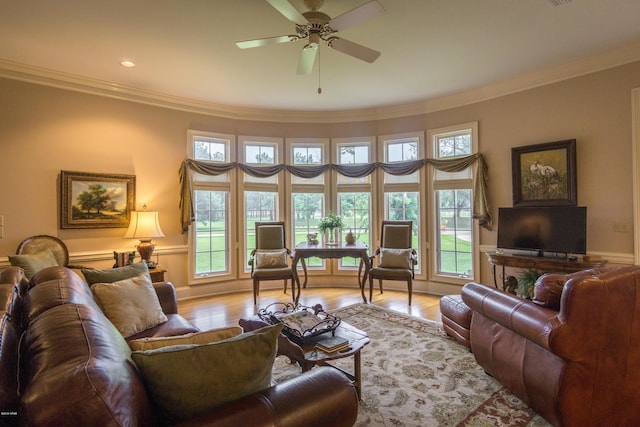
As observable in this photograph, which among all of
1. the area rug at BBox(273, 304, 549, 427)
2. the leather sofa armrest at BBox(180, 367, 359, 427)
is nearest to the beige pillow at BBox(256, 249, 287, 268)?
the area rug at BBox(273, 304, 549, 427)

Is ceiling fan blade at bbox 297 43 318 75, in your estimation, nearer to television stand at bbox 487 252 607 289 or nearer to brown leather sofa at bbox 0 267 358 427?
brown leather sofa at bbox 0 267 358 427

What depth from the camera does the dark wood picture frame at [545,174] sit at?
3959 millimetres

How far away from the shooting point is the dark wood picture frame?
3959 mm

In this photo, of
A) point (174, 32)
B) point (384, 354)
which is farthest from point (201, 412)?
point (174, 32)

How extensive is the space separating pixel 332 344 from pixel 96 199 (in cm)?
383

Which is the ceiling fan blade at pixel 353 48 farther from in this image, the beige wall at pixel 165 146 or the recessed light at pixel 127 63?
the beige wall at pixel 165 146

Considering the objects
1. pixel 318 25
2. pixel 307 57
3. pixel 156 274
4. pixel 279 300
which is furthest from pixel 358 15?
pixel 279 300

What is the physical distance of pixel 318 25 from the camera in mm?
2666

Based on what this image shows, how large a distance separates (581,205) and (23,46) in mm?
6372

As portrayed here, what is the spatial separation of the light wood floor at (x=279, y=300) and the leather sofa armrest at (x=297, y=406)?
291 centimetres

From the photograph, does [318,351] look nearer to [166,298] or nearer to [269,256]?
[166,298]

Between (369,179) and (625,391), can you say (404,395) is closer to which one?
(625,391)

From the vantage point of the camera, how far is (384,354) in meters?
2.99

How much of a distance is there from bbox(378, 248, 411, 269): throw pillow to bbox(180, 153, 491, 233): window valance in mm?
1119
